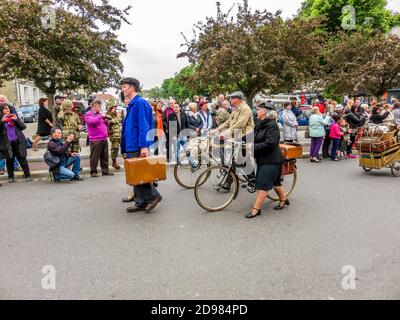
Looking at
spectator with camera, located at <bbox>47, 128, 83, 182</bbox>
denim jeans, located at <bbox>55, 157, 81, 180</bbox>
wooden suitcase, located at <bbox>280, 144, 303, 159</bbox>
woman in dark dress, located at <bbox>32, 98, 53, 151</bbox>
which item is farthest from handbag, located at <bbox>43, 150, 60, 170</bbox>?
wooden suitcase, located at <bbox>280, 144, 303, 159</bbox>

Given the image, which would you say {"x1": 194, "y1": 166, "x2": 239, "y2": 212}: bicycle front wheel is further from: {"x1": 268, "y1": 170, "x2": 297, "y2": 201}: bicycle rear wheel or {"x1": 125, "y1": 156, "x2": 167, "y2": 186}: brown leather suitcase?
{"x1": 268, "y1": 170, "x2": 297, "y2": 201}: bicycle rear wheel

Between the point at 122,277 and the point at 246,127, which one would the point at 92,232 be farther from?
the point at 246,127

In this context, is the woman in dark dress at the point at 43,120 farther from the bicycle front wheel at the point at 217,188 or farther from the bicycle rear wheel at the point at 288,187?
the bicycle rear wheel at the point at 288,187

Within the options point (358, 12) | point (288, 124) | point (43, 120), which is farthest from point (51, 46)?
point (358, 12)

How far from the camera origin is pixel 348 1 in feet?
93.4

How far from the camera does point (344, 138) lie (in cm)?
1093

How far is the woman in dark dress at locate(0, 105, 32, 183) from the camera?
746 centimetres

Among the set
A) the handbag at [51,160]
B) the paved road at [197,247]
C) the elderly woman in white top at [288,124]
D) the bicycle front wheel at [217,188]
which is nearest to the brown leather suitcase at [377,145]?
the paved road at [197,247]

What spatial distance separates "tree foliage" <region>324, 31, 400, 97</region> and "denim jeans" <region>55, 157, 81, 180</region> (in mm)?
13663

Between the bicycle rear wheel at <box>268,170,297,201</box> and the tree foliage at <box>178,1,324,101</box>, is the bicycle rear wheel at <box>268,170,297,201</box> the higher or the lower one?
the lower one

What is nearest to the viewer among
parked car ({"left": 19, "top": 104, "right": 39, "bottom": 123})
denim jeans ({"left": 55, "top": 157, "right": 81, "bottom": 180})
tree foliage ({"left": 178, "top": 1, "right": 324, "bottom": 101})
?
denim jeans ({"left": 55, "top": 157, "right": 81, "bottom": 180})

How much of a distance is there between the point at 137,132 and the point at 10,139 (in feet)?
12.5

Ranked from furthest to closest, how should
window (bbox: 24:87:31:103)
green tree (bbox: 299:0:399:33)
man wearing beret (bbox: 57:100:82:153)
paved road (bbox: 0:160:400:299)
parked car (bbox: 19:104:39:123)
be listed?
window (bbox: 24:87:31:103) → parked car (bbox: 19:104:39:123) → green tree (bbox: 299:0:399:33) → man wearing beret (bbox: 57:100:82:153) → paved road (bbox: 0:160:400:299)

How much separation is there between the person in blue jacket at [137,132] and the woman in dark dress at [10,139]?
11.1ft
